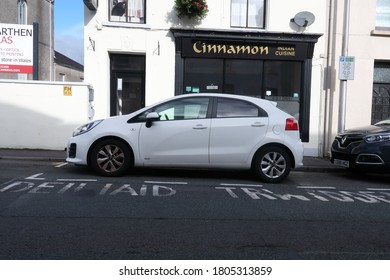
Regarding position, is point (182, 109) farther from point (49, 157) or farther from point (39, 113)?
point (39, 113)

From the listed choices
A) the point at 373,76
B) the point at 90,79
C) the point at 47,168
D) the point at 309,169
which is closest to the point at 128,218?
the point at 47,168

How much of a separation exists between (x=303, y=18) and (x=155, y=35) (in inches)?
176

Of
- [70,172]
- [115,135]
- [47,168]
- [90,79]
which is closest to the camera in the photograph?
[115,135]

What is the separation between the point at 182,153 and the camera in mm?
7992

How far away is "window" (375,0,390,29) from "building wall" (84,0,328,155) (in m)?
1.74

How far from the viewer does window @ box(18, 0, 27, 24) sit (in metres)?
21.8

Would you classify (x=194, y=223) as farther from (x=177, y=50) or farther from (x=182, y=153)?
(x=177, y=50)

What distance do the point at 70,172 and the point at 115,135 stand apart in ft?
4.97

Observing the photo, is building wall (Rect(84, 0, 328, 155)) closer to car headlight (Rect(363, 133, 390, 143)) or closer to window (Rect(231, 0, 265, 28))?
window (Rect(231, 0, 265, 28))

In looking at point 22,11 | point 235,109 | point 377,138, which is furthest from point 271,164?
point 22,11

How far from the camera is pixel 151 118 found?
7.88 metres

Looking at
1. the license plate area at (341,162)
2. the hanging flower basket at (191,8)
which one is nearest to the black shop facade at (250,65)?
the hanging flower basket at (191,8)

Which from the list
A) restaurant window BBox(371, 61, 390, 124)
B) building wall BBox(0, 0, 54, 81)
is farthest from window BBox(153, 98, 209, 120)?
building wall BBox(0, 0, 54, 81)

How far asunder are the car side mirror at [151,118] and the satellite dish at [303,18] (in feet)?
21.8
